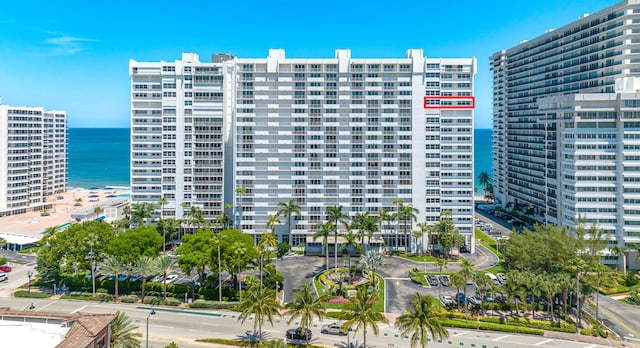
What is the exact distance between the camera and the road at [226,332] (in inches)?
2456

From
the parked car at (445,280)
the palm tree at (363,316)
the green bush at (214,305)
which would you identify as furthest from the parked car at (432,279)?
the green bush at (214,305)

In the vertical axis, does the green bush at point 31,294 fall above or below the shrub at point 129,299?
above

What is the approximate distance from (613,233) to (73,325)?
4137 inches

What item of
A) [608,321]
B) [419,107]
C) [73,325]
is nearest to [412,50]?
[419,107]

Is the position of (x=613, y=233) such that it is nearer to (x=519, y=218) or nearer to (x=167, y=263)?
(x=519, y=218)

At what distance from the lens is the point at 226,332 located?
65.9 m

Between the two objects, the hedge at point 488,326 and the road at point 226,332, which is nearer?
the road at point 226,332

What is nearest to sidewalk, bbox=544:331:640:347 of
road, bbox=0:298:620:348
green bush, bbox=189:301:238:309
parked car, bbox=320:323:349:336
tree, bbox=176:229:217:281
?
road, bbox=0:298:620:348

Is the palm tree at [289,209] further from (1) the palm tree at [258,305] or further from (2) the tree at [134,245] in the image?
(1) the palm tree at [258,305]

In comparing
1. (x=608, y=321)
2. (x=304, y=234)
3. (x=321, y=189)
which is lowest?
(x=608, y=321)

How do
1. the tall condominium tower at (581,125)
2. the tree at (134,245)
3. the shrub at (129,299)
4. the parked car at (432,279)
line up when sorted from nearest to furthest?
the shrub at (129,299)
the tree at (134,245)
the parked car at (432,279)
the tall condominium tower at (581,125)

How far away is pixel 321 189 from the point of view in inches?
4540

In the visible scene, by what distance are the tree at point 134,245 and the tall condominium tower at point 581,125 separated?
3599 inches

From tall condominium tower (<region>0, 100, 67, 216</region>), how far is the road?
10167cm
